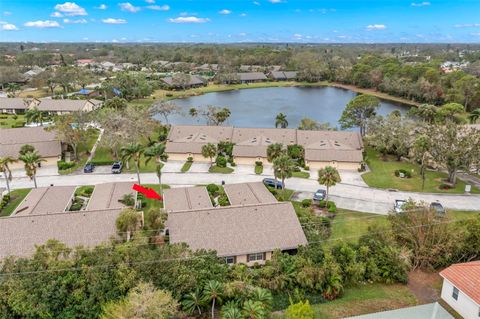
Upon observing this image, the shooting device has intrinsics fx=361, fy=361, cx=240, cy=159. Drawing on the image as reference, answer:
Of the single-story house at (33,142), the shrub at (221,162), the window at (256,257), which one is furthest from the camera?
the single-story house at (33,142)

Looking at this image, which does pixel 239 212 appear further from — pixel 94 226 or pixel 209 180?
pixel 209 180

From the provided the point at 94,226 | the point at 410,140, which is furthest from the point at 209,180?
the point at 410,140

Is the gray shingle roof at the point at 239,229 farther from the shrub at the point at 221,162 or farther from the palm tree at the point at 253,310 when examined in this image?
the shrub at the point at 221,162

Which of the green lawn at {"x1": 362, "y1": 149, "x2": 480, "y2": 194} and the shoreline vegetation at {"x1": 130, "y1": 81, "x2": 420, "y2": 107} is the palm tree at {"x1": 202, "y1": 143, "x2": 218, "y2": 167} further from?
the shoreline vegetation at {"x1": 130, "y1": 81, "x2": 420, "y2": 107}

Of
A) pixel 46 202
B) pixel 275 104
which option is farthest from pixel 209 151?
pixel 275 104

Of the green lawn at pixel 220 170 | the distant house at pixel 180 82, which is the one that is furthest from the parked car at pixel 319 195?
the distant house at pixel 180 82

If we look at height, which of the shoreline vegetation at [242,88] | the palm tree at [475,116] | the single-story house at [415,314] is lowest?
the single-story house at [415,314]

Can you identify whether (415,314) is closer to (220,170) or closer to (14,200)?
(220,170)
